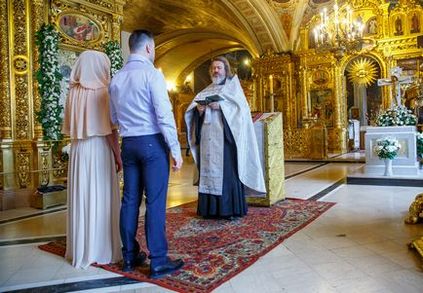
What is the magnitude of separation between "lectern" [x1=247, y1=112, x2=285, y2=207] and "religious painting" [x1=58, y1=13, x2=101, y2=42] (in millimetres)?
4451

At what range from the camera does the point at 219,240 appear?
10.7 ft

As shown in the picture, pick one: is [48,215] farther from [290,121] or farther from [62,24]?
[290,121]

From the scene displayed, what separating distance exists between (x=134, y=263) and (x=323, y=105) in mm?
12902

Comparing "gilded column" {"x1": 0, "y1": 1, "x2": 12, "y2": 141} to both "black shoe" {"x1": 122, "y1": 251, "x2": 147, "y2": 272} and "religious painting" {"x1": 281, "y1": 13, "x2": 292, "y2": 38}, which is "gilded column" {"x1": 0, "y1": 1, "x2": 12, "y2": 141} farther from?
"religious painting" {"x1": 281, "y1": 13, "x2": 292, "y2": 38}

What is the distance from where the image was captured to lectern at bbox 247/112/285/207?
4738mm

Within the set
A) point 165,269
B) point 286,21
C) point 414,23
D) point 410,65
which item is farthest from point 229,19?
point 165,269

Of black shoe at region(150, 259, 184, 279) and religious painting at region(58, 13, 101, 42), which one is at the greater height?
religious painting at region(58, 13, 101, 42)

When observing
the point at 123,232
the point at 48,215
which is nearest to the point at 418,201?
the point at 123,232

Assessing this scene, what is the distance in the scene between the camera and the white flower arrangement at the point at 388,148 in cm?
613

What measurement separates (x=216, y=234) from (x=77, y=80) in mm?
1934

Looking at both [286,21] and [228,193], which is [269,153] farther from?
[286,21]

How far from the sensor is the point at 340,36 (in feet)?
29.8

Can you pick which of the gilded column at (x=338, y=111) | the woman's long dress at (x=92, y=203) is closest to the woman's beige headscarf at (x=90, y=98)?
the woman's long dress at (x=92, y=203)

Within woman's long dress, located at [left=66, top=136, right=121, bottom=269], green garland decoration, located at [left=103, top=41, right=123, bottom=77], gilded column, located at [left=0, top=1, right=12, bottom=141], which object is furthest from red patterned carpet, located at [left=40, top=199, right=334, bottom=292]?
green garland decoration, located at [left=103, top=41, right=123, bottom=77]
